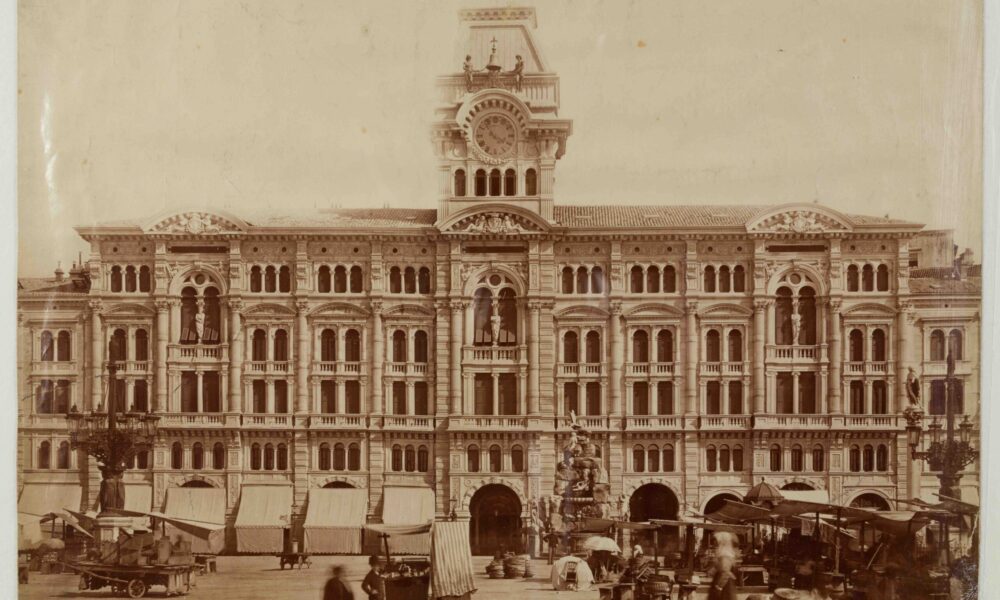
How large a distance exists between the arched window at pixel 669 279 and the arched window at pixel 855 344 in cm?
150

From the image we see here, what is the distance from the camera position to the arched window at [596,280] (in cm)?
1040

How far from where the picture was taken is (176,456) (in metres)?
10.4

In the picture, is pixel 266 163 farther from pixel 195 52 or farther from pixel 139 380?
pixel 139 380

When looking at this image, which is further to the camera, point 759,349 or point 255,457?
point 255,457

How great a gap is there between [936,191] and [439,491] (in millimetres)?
4720

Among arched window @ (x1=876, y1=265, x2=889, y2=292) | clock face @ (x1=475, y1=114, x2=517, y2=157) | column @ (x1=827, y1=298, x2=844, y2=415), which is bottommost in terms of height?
column @ (x1=827, y1=298, x2=844, y2=415)

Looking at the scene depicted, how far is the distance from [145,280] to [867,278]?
19.9ft

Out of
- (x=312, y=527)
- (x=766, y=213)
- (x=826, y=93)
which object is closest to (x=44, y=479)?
(x=312, y=527)

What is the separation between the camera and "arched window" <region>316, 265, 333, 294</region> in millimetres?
10516

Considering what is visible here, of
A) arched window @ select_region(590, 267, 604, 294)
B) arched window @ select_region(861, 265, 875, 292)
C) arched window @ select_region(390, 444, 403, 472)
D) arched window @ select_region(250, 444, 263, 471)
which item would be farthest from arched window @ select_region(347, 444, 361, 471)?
arched window @ select_region(861, 265, 875, 292)

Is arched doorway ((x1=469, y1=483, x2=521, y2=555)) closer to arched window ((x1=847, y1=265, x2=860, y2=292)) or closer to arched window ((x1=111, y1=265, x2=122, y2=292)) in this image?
arched window ((x1=847, y1=265, x2=860, y2=292))

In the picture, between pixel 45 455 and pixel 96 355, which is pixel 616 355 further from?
pixel 45 455

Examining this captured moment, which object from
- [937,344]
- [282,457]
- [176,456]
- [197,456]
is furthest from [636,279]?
[176,456]

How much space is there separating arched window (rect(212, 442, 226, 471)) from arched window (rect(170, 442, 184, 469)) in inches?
10.4
